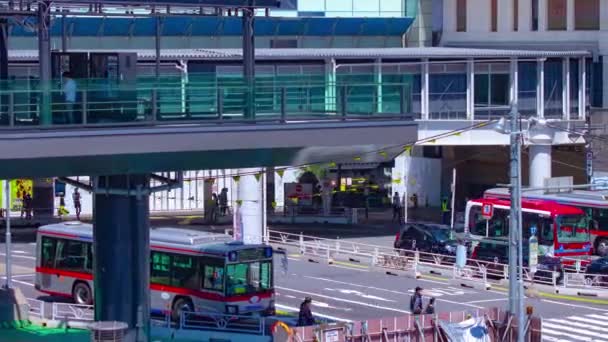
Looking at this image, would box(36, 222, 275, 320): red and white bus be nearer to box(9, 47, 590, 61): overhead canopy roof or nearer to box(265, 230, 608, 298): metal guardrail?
box(265, 230, 608, 298): metal guardrail

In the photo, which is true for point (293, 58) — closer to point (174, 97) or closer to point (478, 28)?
point (478, 28)

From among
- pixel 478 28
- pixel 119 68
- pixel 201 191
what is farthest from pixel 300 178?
pixel 119 68

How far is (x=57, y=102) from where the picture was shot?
22344 millimetres

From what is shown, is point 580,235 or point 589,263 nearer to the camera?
point 589,263

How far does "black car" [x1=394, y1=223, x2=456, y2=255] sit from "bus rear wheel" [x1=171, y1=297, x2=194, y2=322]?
1330 centimetres

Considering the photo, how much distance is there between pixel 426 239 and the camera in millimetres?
47188

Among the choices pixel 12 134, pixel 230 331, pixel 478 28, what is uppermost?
pixel 478 28

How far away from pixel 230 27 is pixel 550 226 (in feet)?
60.2

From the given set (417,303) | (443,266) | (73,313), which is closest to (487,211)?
(443,266)

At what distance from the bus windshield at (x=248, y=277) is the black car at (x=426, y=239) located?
12.6 metres

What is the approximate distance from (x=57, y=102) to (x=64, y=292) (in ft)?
55.9

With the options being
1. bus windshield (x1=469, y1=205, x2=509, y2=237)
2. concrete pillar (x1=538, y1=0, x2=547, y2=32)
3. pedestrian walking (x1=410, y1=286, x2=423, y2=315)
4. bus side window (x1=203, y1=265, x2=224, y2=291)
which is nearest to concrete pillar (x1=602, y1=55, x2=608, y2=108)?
concrete pillar (x1=538, y1=0, x2=547, y2=32)

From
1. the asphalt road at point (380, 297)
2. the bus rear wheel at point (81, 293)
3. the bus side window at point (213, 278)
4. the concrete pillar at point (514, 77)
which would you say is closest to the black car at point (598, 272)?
the asphalt road at point (380, 297)

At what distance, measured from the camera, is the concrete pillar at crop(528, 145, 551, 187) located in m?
55.2
